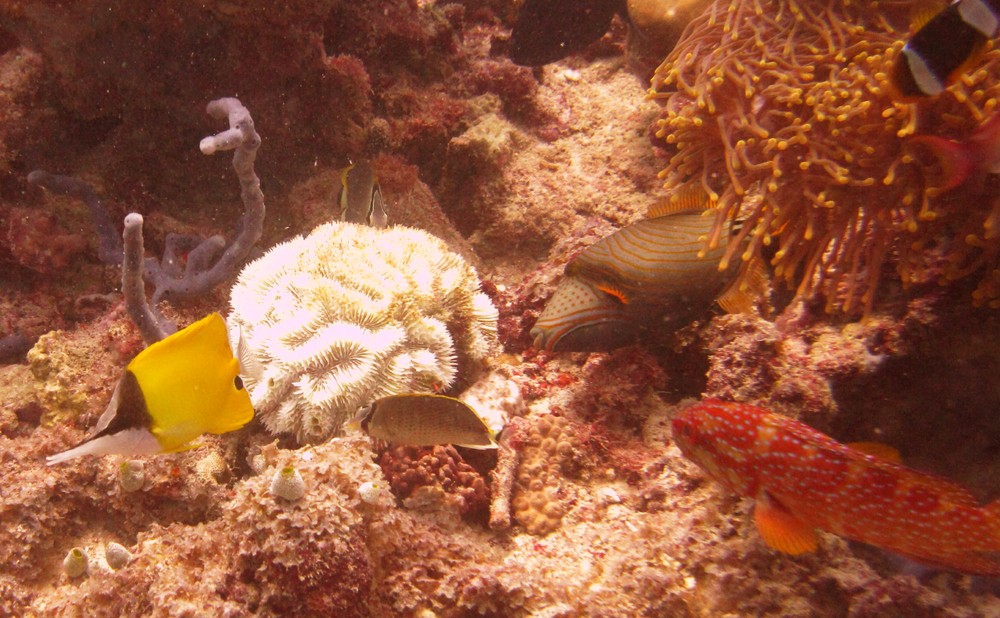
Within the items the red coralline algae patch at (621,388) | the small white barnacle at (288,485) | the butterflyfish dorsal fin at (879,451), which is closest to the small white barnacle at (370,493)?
the small white barnacle at (288,485)

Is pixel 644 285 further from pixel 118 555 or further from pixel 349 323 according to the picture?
pixel 118 555

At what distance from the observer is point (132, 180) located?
416 centimetres

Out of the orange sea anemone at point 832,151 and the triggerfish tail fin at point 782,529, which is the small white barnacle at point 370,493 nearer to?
the triggerfish tail fin at point 782,529

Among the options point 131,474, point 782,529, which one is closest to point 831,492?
point 782,529

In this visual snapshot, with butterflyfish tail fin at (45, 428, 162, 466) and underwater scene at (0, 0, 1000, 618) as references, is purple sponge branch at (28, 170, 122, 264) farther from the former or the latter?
butterflyfish tail fin at (45, 428, 162, 466)

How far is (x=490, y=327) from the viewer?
3.57m

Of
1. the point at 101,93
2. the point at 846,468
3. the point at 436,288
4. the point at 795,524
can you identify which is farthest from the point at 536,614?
the point at 101,93

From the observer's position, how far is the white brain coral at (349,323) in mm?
2906

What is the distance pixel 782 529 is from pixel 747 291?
4.11 feet

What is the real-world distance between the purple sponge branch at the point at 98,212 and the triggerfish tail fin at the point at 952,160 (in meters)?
4.89

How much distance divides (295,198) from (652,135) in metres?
3.05

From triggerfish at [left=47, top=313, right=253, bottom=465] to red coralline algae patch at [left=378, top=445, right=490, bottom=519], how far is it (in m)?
0.97

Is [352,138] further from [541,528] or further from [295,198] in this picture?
[541,528]

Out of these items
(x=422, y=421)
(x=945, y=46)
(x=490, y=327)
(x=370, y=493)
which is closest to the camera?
(x=945, y=46)
